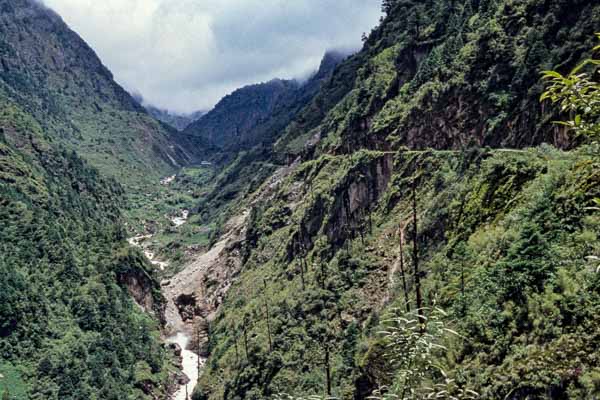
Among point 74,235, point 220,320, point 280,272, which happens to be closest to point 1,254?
point 74,235

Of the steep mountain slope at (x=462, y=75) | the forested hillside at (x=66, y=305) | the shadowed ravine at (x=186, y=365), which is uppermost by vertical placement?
the steep mountain slope at (x=462, y=75)

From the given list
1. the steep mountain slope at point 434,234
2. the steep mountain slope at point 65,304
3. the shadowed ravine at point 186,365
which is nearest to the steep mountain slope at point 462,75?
the steep mountain slope at point 434,234

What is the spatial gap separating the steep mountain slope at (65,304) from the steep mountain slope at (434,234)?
1936 centimetres

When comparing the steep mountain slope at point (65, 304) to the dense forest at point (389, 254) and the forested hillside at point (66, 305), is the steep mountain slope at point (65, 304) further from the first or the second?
the dense forest at point (389, 254)

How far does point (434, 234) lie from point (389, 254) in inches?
624

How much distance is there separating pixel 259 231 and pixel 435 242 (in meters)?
83.8

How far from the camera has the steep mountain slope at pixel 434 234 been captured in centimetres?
2950

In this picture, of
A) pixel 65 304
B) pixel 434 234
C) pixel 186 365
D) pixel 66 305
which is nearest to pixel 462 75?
pixel 434 234

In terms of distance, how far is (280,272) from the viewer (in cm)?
11531

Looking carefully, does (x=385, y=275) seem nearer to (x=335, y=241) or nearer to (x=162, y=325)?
(x=335, y=241)

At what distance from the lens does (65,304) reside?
132m

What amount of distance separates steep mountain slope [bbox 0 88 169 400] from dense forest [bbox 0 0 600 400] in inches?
20.8

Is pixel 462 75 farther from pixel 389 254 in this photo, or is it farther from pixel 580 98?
pixel 580 98

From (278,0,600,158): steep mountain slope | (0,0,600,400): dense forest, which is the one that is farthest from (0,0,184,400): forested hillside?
(278,0,600,158): steep mountain slope
